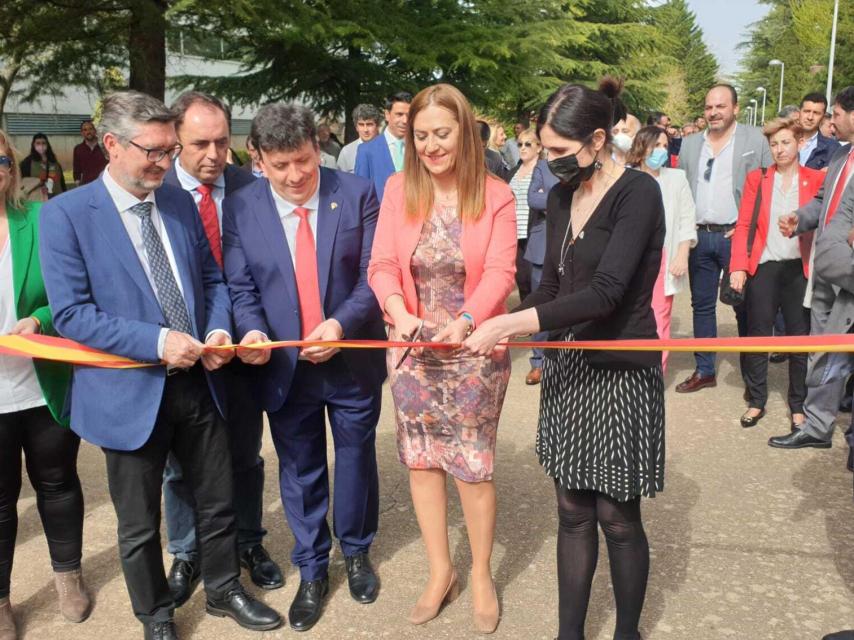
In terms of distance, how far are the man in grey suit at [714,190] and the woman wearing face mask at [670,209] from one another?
2.04ft

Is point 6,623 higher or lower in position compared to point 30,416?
lower

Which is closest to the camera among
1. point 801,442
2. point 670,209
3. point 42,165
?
point 801,442

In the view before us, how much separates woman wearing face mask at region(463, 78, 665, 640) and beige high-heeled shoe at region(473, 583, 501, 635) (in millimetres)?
385

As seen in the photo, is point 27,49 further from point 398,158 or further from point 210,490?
point 210,490

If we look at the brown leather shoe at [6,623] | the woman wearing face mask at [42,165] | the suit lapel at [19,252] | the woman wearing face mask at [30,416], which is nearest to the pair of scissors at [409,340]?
the woman wearing face mask at [30,416]

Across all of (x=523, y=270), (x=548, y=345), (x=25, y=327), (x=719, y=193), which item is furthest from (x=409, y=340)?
(x=523, y=270)

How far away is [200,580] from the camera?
12.5 feet

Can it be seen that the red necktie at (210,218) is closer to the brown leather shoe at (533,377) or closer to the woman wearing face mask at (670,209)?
the woman wearing face mask at (670,209)

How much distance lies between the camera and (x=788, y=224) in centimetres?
525

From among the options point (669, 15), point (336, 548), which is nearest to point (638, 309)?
point (336, 548)

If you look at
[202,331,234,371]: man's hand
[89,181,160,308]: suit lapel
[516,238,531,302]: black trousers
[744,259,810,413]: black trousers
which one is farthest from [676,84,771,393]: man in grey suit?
[89,181,160,308]: suit lapel

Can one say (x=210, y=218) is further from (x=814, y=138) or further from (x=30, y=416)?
(x=814, y=138)

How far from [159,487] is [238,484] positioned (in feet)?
2.08

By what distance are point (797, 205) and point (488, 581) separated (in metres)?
3.83
